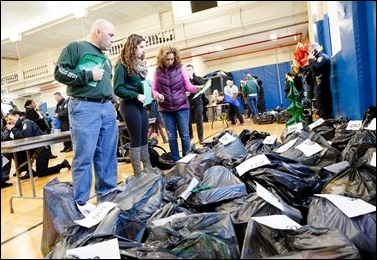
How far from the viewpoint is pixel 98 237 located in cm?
92

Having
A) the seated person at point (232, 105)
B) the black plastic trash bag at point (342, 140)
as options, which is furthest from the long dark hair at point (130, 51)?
the seated person at point (232, 105)

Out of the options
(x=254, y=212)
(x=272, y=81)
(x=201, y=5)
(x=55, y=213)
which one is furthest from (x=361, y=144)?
(x=272, y=81)

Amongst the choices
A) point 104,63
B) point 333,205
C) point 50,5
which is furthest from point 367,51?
point 50,5

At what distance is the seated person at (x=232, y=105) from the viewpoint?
3898 millimetres

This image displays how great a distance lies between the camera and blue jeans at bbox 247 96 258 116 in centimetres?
379

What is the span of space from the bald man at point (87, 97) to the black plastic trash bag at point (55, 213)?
6.8 inches

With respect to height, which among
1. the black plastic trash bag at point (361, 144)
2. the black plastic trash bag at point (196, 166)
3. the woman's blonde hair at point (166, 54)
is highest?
the woman's blonde hair at point (166, 54)

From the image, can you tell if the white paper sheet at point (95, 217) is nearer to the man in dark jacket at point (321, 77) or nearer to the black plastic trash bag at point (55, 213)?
the black plastic trash bag at point (55, 213)

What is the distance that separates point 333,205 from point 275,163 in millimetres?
436

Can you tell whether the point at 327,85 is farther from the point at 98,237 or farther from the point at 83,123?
the point at 98,237

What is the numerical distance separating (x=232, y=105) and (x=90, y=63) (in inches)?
110

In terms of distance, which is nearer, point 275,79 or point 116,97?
point 116,97

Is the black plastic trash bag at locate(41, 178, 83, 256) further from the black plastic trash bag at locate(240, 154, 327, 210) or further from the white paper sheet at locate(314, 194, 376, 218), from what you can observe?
the white paper sheet at locate(314, 194, 376, 218)

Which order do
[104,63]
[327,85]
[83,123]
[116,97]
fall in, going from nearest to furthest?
1. [83,123]
2. [104,63]
3. [116,97]
4. [327,85]
